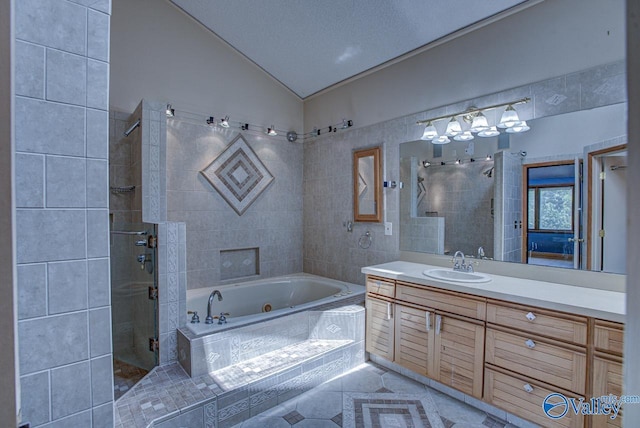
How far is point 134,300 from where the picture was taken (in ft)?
8.64

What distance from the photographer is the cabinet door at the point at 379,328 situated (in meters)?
2.78

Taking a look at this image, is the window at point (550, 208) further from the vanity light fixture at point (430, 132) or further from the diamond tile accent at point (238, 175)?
the diamond tile accent at point (238, 175)

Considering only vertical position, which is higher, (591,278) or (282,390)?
(591,278)

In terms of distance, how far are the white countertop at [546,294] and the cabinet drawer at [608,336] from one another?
4 centimetres

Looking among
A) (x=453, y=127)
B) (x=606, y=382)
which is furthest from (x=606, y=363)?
(x=453, y=127)

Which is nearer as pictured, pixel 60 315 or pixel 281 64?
pixel 60 315

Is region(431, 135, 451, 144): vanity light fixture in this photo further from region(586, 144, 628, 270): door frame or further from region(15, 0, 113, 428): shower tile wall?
region(15, 0, 113, 428): shower tile wall

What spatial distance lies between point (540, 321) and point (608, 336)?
31 centimetres

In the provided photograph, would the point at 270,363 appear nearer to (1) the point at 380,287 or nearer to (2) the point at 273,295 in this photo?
(1) the point at 380,287

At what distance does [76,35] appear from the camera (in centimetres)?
104

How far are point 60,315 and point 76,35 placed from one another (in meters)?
0.89

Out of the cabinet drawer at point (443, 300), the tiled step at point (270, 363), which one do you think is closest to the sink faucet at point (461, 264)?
the cabinet drawer at point (443, 300)

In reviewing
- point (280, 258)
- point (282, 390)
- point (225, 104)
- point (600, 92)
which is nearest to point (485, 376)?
point (282, 390)

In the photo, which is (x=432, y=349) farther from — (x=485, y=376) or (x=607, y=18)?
(x=607, y=18)
